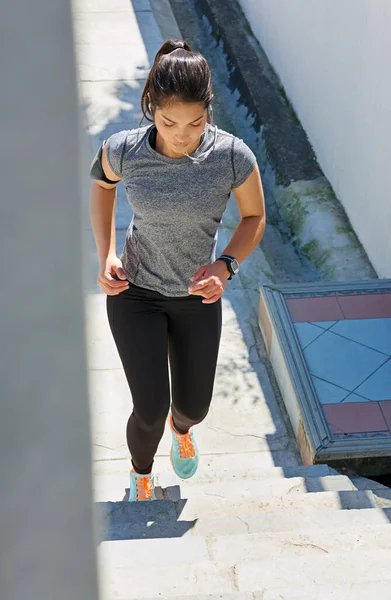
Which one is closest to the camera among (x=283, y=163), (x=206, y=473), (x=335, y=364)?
(x=206, y=473)

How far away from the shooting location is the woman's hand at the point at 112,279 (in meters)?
3.41

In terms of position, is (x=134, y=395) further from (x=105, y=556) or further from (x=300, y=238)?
(x=300, y=238)

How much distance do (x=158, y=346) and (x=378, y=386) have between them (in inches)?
72.3

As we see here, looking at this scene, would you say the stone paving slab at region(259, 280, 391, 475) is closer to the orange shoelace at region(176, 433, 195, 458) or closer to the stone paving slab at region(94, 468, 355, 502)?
the stone paving slab at region(94, 468, 355, 502)

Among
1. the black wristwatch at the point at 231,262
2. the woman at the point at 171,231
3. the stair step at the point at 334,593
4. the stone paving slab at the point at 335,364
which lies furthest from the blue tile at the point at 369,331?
the stair step at the point at 334,593

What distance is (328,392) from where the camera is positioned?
490 cm

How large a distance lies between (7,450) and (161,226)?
63.0 inches

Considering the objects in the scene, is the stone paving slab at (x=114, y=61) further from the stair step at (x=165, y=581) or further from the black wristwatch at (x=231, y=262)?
the stair step at (x=165, y=581)

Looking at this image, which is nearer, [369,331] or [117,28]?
[369,331]

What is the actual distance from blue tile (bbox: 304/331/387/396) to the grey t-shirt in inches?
69.9

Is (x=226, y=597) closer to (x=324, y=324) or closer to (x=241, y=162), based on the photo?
(x=241, y=162)

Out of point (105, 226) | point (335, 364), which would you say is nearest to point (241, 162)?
point (105, 226)

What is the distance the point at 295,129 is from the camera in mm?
7656

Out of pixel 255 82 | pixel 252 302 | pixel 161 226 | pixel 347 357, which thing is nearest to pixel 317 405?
pixel 347 357
